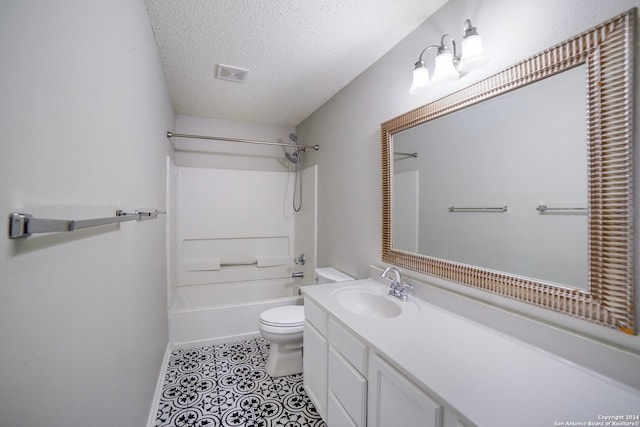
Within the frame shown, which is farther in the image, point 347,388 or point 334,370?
point 334,370

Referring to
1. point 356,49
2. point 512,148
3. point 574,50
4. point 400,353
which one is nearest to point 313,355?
point 400,353

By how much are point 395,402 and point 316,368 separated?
0.74m

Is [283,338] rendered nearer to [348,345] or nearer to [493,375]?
[348,345]

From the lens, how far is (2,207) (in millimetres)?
434

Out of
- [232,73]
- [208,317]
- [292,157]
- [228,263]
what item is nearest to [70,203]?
[232,73]

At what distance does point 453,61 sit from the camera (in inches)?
50.8

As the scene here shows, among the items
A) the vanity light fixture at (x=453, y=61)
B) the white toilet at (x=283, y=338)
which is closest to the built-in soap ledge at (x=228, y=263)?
the white toilet at (x=283, y=338)

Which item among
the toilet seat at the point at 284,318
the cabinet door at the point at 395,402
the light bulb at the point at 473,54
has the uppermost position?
the light bulb at the point at 473,54

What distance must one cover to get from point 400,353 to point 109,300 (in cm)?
105

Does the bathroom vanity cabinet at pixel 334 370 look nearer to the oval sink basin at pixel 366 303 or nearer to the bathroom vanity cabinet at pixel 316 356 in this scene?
the bathroom vanity cabinet at pixel 316 356

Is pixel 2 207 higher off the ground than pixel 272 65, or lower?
lower

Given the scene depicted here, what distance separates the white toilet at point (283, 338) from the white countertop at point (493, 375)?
3.00ft

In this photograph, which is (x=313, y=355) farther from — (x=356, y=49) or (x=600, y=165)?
(x=356, y=49)

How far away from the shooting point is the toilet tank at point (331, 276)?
2.19 meters
